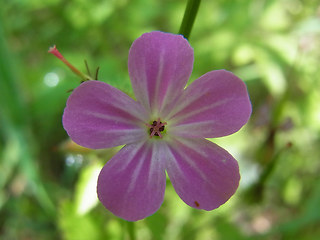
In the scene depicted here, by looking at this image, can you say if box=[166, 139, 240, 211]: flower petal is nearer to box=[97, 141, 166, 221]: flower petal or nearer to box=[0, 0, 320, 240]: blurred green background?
box=[97, 141, 166, 221]: flower petal

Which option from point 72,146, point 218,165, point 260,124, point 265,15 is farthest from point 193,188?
point 265,15

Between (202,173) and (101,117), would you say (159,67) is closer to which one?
(101,117)

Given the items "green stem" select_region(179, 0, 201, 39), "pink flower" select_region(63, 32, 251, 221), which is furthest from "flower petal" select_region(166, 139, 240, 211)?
"green stem" select_region(179, 0, 201, 39)

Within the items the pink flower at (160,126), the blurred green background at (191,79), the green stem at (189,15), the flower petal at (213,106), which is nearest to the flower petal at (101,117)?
the pink flower at (160,126)

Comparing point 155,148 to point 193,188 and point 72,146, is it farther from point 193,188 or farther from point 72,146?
point 72,146

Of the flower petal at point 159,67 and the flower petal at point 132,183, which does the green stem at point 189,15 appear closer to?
the flower petal at point 159,67

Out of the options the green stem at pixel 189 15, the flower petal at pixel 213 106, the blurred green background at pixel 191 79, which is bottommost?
the flower petal at pixel 213 106

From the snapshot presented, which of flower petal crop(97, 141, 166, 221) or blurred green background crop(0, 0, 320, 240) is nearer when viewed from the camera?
flower petal crop(97, 141, 166, 221)

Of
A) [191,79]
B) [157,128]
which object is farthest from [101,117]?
[191,79]

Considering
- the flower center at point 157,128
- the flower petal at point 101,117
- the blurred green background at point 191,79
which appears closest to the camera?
the flower petal at point 101,117
